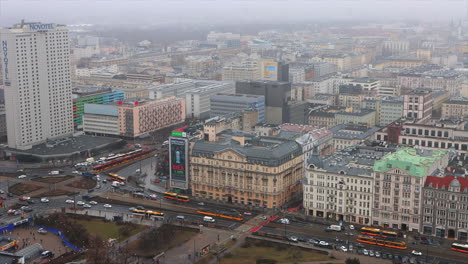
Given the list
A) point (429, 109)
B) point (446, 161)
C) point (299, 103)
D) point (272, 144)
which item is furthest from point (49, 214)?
point (429, 109)

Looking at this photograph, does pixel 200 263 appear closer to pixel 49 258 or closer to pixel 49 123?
pixel 49 258

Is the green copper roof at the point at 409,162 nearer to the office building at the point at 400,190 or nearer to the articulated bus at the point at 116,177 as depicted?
the office building at the point at 400,190

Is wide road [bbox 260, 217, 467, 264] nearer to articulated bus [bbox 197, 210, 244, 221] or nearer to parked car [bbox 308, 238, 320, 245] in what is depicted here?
parked car [bbox 308, 238, 320, 245]

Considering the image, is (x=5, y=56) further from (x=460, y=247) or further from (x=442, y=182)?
(x=460, y=247)

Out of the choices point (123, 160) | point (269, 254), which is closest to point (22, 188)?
point (123, 160)

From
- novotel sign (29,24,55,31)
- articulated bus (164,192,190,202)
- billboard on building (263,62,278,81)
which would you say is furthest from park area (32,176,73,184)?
billboard on building (263,62,278,81)

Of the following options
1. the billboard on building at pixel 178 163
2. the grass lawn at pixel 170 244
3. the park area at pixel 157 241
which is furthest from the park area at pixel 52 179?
the park area at pixel 157 241
